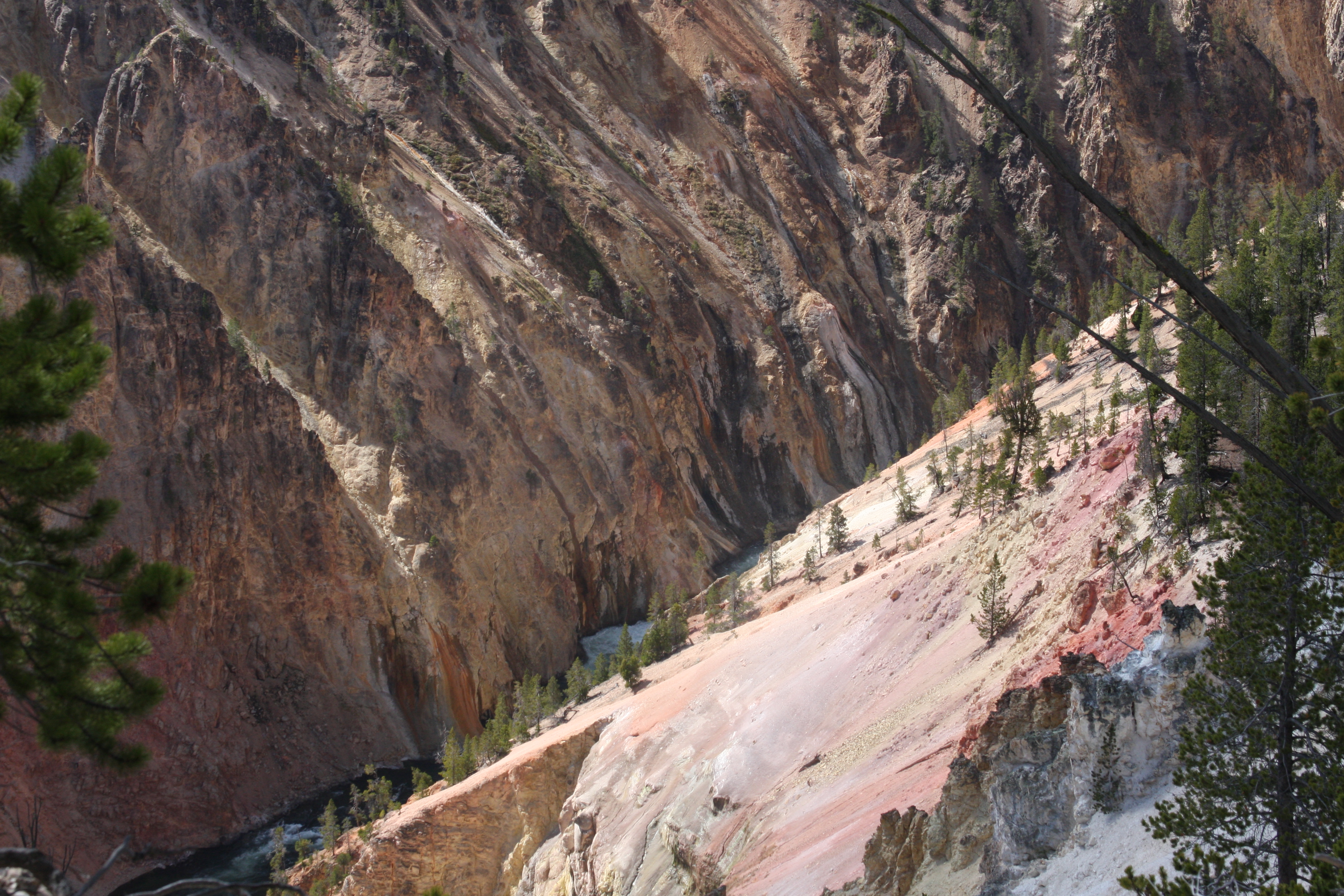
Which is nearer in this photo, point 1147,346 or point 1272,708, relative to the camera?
point 1272,708

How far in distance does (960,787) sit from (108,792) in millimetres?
26826

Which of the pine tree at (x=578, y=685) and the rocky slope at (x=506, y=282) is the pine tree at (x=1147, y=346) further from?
the pine tree at (x=578, y=685)

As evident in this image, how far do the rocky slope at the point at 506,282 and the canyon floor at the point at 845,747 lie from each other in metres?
8.86

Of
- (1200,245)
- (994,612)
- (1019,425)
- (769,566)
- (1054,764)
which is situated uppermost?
(1200,245)

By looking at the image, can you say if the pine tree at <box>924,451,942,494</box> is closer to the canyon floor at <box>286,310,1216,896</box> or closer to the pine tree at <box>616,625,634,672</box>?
the canyon floor at <box>286,310,1216,896</box>

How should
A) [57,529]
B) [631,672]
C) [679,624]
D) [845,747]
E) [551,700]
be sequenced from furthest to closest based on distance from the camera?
[679,624] → [551,700] → [631,672] → [845,747] → [57,529]

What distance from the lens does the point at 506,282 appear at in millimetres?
45656

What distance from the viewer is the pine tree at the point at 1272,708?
8.09 m

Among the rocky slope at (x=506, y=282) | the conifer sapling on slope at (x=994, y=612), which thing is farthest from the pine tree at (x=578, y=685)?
the conifer sapling on slope at (x=994, y=612)

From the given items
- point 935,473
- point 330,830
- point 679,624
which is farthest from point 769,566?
point 330,830

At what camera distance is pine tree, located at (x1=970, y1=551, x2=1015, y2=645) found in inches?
744

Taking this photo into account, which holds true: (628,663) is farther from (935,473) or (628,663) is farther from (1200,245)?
(1200,245)

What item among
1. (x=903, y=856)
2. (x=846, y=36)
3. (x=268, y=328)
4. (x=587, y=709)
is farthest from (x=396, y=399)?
(x=846, y=36)

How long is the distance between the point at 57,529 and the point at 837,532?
111 feet
